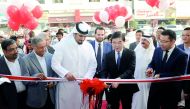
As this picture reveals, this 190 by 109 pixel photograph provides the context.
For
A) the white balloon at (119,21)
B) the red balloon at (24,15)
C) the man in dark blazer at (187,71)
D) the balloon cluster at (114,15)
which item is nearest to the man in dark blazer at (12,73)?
the man in dark blazer at (187,71)

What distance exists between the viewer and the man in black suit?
5234 millimetres

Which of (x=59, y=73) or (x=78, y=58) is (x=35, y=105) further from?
(x=78, y=58)

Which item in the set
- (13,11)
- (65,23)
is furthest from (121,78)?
(65,23)

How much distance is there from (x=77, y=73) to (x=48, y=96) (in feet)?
2.00

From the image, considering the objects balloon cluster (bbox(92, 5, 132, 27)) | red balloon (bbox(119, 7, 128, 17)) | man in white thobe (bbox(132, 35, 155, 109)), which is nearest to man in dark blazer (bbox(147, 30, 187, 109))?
man in white thobe (bbox(132, 35, 155, 109))

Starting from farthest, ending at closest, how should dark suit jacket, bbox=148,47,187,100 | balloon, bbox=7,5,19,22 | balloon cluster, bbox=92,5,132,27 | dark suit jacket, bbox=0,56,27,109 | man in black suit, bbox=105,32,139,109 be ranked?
balloon cluster, bbox=92,5,132,27, balloon, bbox=7,5,19,22, man in black suit, bbox=105,32,139,109, dark suit jacket, bbox=148,47,187,100, dark suit jacket, bbox=0,56,27,109

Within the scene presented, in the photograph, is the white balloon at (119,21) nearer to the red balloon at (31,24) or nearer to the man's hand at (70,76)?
the red balloon at (31,24)

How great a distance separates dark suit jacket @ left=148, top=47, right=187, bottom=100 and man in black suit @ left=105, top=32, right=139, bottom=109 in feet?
1.87

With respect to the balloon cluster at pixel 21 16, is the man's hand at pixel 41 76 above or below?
below

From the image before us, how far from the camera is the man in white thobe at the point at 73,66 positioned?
5.05 meters

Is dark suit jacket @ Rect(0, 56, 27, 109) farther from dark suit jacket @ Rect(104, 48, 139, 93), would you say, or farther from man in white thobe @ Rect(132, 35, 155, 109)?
man in white thobe @ Rect(132, 35, 155, 109)

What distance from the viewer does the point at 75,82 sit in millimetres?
5094

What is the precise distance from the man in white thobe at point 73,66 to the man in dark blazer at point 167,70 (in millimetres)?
1099

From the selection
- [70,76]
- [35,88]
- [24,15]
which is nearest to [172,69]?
[70,76]
